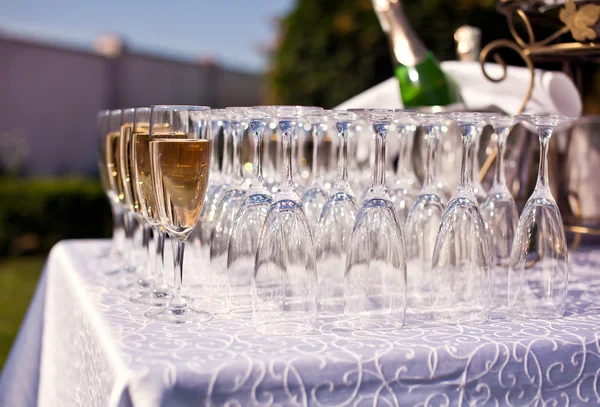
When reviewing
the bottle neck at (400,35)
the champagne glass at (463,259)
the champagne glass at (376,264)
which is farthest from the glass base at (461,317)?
the bottle neck at (400,35)

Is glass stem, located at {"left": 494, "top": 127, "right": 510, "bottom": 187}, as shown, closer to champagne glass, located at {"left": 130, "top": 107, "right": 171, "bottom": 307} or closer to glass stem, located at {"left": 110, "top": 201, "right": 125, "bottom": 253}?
champagne glass, located at {"left": 130, "top": 107, "right": 171, "bottom": 307}

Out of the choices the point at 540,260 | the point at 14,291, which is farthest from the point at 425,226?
the point at 14,291

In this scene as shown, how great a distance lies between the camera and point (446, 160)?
181cm

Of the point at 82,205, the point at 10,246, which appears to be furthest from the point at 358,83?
the point at 10,246

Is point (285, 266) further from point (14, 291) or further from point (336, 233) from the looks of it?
point (14, 291)

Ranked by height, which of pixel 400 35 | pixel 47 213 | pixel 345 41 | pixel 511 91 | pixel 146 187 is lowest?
pixel 47 213

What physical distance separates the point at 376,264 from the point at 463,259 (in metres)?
0.18

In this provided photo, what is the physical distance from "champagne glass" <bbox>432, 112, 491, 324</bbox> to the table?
6cm

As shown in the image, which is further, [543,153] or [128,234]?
[128,234]

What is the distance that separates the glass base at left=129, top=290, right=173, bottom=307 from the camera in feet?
4.05

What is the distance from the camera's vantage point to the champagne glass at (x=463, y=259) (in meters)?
1.17

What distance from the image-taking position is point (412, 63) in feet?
6.05

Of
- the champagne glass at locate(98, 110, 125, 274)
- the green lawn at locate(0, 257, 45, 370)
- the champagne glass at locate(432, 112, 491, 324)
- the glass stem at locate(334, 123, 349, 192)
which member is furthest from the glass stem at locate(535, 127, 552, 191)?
the green lawn at locate(0, 257, 45, 370)

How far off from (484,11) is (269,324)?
4163 mm
